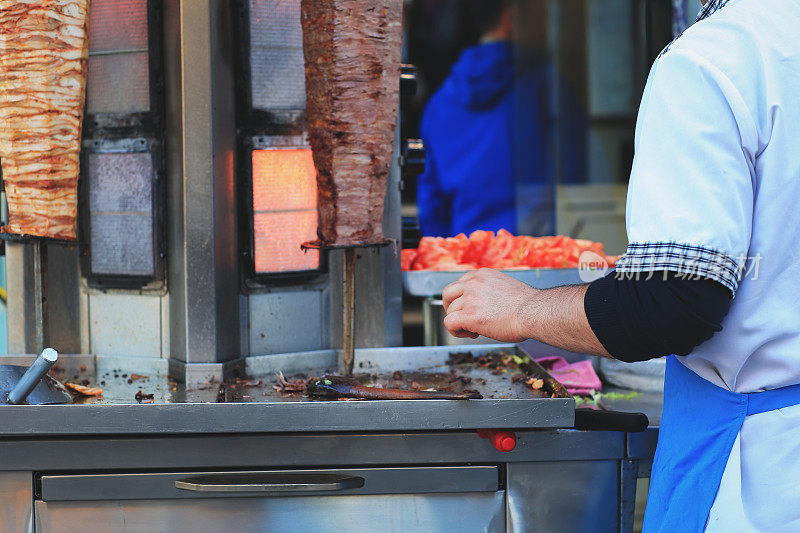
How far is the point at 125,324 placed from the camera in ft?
7.95

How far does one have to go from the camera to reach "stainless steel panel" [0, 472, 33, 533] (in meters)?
1.93

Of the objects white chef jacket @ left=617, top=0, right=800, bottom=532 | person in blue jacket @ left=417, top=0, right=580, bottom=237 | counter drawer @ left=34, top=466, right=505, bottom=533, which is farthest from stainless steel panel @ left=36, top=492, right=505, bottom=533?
person in blue jacket @ left=417, top=0, right=580, bottom=237

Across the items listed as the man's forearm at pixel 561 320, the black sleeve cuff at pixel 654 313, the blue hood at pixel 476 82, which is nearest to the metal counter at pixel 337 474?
the man's forearm at pixel 561 320

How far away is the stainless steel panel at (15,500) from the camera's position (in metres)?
1.93

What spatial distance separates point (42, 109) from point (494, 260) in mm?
1670

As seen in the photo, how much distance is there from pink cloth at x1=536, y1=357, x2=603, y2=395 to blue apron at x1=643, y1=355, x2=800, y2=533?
31.0 inches

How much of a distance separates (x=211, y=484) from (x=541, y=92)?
18.6 feet

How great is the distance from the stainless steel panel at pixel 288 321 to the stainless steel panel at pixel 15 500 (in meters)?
0.71

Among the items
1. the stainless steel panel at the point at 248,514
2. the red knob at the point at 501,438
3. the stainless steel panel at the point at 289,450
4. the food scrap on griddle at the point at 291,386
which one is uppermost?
the food scrap on griddle at the point at 291,386

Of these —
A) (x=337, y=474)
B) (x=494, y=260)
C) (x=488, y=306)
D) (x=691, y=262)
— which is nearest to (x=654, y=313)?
(x=691, y=262)

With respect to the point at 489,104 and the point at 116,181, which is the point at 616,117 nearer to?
the point at 489,104

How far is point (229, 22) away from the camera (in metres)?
2.30

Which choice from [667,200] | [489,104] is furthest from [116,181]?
[489,104]

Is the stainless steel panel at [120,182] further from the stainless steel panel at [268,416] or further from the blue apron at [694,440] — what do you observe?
the blue apron at [694,440]
